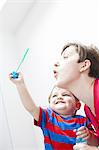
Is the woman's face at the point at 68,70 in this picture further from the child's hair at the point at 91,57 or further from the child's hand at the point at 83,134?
the child's hand at the point at 83,134

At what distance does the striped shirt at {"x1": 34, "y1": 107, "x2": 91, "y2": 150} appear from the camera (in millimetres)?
1023

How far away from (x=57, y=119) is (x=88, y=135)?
0.18 m

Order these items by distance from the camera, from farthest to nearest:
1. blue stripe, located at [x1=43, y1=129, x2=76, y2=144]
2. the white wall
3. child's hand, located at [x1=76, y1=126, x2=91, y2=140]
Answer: the white wall < blue stripe, located at [x1=43, y1=129, x2=76, y2=144] < child's hand, located at [x1=76, y1=126, x2=91, y2=140]

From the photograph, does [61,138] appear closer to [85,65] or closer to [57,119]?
[57,119]

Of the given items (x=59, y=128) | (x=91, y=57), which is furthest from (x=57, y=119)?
(x=91, y=57)

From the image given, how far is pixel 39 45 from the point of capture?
150 cm

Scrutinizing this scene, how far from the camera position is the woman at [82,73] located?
0.92 metres

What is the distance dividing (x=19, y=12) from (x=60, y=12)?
0.24m

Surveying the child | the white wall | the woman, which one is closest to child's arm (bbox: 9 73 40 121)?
the child

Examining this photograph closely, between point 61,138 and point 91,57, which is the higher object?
point 91,57

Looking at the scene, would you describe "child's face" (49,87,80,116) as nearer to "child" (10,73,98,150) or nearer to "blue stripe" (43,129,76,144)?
"child" (10,73,98,150)

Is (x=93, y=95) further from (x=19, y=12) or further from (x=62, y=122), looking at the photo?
(x=19, y=12)

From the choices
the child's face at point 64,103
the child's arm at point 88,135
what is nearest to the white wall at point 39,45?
the child's face at point 64,103

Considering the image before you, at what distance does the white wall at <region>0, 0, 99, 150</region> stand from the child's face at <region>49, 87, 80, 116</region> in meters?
Answer: 0.29
